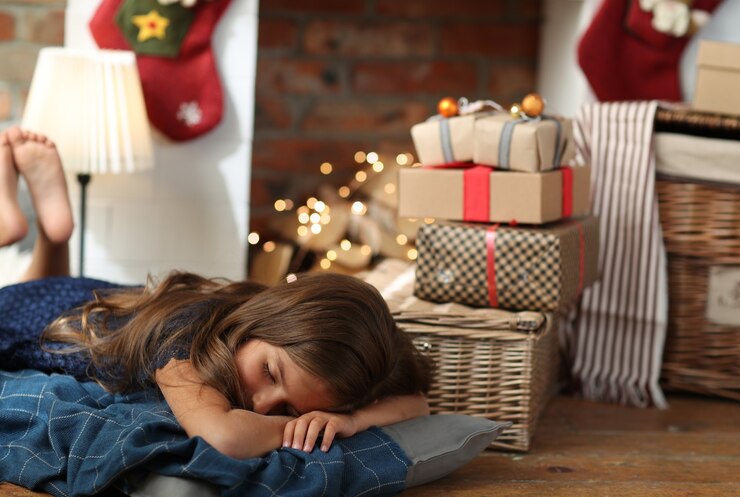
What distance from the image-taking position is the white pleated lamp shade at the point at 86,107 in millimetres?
2162

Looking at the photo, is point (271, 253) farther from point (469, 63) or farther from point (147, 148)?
point (469, 63)

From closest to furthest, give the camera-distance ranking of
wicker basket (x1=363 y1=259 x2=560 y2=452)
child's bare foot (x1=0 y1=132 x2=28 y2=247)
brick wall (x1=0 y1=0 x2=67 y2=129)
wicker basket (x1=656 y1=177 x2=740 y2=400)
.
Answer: wicker basket (x1=363 y1=259 x2=560 y2=452) < child's bare foot (x1=0 y1=132 x2=28 y2=247) < wicker basket (x1=656 y1=177 x2=740 y2=400) < brick wall (x1=0 y1=0 x2=67 y2=129)

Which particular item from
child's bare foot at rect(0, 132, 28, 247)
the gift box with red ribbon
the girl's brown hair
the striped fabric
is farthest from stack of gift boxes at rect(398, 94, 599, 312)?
child's bare foot at rect(0, 132, 28, 247)

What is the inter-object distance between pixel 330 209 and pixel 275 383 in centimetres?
135

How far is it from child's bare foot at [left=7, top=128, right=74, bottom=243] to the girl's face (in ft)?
2.42

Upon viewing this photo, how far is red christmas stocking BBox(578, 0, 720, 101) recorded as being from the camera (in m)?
2.48

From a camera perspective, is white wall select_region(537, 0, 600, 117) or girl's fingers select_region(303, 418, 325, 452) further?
white wall select_region(537, 0, 600, 117)

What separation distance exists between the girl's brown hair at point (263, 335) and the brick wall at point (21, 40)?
90 cm

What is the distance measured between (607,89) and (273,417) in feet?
4.77

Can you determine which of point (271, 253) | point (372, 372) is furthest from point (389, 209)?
point (372, 372)

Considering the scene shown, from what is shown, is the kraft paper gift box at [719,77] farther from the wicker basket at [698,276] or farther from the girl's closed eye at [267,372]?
the girl's closed eye at [267,372]

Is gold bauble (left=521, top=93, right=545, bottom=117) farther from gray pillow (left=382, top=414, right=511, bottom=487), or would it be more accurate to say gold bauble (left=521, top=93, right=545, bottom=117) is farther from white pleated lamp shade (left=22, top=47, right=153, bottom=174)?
white pleated lamp shade (left=22, top=47, right=153, bottom=174)

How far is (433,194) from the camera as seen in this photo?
1.84 metres

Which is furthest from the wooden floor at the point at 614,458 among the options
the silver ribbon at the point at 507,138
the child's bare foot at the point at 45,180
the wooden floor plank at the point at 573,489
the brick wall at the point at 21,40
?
the brick wall at the point at 21,40
